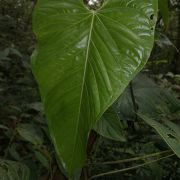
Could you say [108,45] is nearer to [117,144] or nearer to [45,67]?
[45,67]

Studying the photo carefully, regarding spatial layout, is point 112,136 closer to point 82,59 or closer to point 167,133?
point 167,133

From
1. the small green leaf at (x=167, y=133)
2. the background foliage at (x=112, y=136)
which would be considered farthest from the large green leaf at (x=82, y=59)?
the background foliage at (x=112, y=136)

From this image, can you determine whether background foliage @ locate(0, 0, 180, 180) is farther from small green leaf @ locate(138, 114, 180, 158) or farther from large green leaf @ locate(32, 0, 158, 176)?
large green leaf @ locate(32, 0, 158, 176)

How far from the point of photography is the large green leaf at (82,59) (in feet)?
1.65

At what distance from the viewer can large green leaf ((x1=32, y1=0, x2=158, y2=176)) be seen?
19.8 inches

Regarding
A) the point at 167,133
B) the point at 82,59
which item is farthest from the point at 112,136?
the point at 82,59

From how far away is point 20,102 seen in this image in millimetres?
2264

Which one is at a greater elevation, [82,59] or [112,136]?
[82,59]

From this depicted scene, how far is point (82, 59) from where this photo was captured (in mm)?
530

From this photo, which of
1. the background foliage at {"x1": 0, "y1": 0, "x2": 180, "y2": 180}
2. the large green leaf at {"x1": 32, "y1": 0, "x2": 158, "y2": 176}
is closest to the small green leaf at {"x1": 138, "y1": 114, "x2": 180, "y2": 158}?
the background foliage at {"x1": 0, "y1": 0, "x2": 180, "y2": 180}

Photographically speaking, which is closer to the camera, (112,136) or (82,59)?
(82,59)

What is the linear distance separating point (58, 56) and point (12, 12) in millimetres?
3993

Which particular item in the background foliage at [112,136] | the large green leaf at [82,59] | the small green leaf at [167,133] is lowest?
the background foliage at [112,136]

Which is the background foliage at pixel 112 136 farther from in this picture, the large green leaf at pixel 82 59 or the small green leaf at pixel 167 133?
the large green leaf at pixel 82 59
